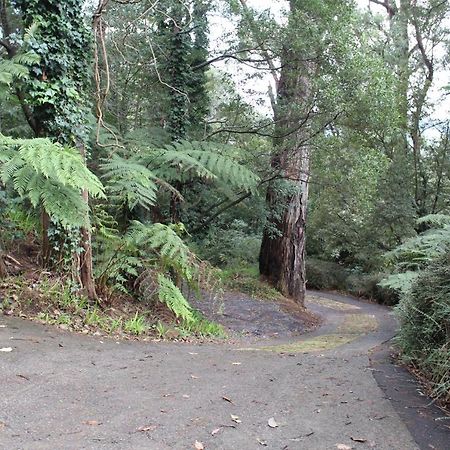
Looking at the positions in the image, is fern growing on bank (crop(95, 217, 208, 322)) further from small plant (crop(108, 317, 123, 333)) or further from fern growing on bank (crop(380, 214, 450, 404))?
fern growing on bank (crop(380, 214, 450, 404))

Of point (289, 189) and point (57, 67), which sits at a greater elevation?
point (57, 67)

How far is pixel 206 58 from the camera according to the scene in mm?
11648

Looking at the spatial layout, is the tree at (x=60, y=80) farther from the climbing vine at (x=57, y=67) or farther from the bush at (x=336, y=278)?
the bush at (x=336, y=278)

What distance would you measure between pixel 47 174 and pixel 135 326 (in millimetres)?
2367

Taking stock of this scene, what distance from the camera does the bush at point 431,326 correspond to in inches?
153

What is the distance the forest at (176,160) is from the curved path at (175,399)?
27.6 inches

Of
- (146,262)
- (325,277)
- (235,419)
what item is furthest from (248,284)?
(325,277)

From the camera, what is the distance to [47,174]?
4.57 meters

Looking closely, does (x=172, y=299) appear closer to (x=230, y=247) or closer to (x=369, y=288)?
(x=230, y=247)

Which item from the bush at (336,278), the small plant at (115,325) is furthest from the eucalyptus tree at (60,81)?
the bush at (336,278)

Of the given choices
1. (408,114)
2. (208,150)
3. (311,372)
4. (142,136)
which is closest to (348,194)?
(208,150)

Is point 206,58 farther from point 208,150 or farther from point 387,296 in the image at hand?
point 387,296

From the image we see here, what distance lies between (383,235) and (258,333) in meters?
11.2

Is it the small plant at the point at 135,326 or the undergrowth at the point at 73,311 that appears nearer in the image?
the undergrowth at the point at 73,311
